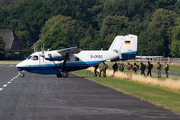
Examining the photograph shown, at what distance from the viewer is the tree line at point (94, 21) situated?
108188 millimetres

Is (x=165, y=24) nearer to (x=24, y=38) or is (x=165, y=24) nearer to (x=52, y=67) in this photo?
(x=24, y=38)

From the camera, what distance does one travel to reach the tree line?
108 m

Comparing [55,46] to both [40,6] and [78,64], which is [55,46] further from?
[78,64]

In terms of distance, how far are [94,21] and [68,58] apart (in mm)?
109849

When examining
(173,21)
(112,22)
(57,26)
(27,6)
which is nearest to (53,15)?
(27,6)

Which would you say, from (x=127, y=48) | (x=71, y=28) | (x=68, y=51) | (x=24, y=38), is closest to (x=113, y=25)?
(x=71, y=28)

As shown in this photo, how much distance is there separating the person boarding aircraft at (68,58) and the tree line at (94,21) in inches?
2513

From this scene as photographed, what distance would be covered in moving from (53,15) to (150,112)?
134 m

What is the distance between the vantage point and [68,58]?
3919cm

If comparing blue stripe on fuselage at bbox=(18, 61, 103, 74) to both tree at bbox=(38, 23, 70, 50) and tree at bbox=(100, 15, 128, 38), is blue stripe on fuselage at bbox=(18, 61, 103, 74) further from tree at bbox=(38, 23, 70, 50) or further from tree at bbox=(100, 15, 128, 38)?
tree at bbox=(100, 15, 128, 38)

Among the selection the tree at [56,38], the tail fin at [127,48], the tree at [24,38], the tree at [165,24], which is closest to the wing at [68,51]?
the tail fin at [127,48]

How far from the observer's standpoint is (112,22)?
420ft

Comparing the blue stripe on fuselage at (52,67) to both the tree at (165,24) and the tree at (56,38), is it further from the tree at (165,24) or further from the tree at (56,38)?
the tree at (165,24)

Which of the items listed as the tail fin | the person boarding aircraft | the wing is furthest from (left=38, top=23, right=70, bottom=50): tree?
the wing
